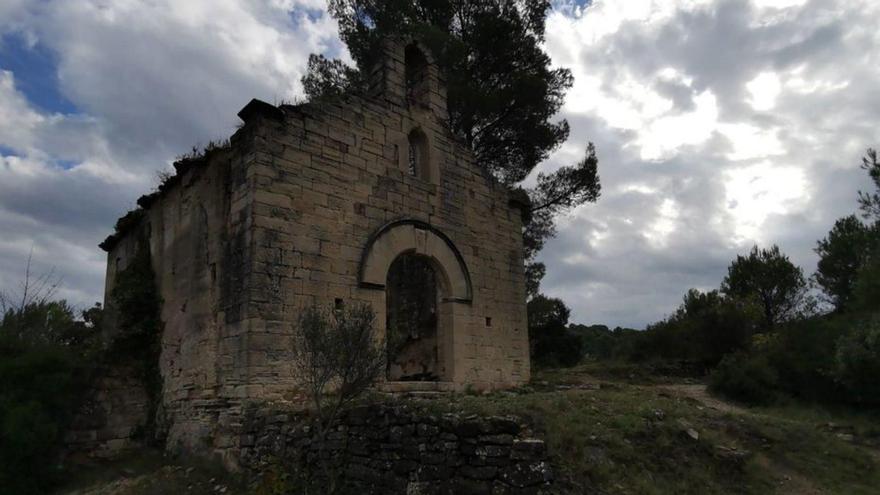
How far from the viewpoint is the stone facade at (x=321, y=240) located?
317 inches

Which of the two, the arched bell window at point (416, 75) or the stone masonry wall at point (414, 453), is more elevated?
the arched bell window at point (416, 75)

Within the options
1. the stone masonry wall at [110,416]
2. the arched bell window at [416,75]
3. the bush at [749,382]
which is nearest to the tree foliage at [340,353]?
the stone masonry wall at [110,416]

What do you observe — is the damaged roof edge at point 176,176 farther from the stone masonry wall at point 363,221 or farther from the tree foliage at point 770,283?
the tree foliage at point 770,283

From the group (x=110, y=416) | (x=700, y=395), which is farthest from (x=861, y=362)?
(x=110, y=416)

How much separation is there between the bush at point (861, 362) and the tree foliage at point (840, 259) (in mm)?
11811

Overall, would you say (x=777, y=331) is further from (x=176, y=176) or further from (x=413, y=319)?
(x=176, y=176)

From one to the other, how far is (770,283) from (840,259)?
8.49 ft

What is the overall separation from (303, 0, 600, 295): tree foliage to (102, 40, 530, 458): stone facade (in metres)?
4.37

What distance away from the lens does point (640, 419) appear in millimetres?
6824

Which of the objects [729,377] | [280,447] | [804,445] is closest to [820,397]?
[729,377]

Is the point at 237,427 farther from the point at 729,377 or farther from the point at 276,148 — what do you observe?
the point at 729,377

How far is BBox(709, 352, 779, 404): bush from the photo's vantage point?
526 inches

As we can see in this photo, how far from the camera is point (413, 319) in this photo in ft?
42.3

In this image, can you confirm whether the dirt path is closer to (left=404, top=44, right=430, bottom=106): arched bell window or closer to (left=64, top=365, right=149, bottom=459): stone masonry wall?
(left=404, top=44, right=430, bottom=106): arched bell window
